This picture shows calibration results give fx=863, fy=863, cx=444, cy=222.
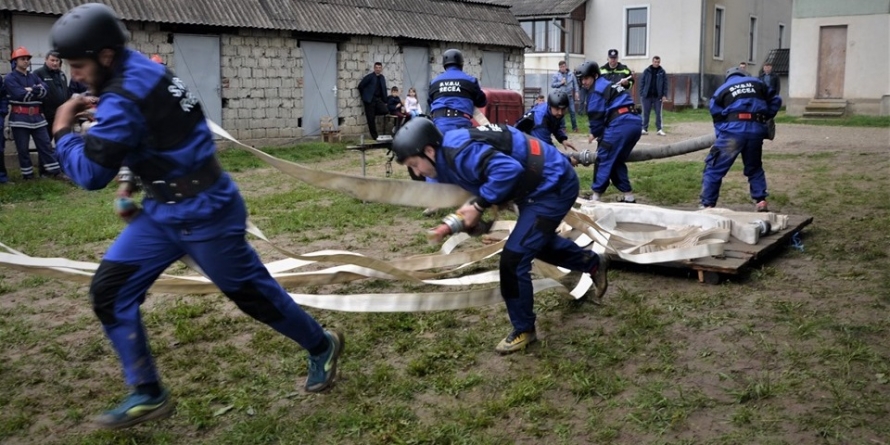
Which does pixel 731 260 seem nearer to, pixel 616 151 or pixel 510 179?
pixel 510 179

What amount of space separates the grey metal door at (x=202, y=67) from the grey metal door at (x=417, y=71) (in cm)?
557

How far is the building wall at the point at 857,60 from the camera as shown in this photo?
26391 millimetres

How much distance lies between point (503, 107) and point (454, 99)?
8.06m

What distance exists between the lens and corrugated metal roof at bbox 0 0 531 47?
57.0 feet

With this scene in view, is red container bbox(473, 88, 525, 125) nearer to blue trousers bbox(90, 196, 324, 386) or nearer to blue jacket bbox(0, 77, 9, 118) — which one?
blue jacket bbox(0, 77, 9, 118)

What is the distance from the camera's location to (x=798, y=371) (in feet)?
15.8

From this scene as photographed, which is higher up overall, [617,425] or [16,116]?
[16,116]

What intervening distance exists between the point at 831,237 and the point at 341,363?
5602mm

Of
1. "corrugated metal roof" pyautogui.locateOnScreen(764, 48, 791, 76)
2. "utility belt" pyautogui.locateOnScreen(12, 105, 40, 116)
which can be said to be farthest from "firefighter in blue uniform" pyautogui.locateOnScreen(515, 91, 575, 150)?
"corrugated metal roof" pyautogui.locateOnScreen(764, 48, 791, 76)

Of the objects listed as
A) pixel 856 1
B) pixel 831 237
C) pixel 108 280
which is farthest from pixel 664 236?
pixel 856 1

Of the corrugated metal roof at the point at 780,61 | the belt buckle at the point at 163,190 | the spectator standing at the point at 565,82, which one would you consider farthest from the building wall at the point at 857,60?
the belt buckle at the point at 163,190

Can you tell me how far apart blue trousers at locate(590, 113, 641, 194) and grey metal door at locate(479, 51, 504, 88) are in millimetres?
14737

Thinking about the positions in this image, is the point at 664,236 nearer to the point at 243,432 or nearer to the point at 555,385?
the point at 555,385

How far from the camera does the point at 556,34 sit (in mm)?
37031
